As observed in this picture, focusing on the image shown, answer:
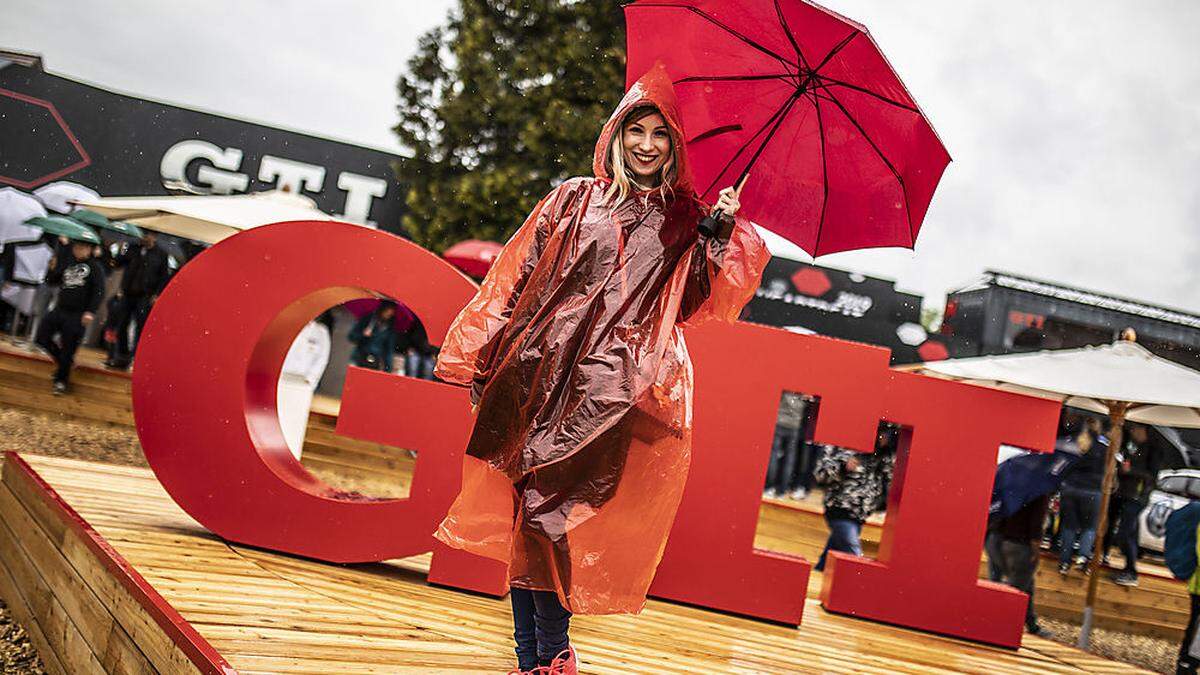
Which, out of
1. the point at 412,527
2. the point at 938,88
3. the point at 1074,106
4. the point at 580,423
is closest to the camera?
the point at 580,423

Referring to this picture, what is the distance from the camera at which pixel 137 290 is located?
1140 centimetres

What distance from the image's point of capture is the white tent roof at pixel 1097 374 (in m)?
6.20

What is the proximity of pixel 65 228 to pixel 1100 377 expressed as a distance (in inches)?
425

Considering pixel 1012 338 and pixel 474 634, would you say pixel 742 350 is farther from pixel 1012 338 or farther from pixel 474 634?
pixel 1012 338

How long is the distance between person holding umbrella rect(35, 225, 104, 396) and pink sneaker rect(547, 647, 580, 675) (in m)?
8.92

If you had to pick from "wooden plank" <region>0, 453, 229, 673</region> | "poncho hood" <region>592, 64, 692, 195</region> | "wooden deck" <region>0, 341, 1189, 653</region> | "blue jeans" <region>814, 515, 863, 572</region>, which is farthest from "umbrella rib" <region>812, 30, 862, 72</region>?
"wooden deck" <region>0, 341, 1189, 653</region>

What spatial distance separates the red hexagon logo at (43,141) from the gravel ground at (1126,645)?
15.5m

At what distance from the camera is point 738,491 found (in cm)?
505

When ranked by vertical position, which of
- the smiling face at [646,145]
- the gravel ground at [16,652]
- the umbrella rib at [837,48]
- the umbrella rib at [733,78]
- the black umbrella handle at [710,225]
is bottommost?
the gravel ground at [16,652]

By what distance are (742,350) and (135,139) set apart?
13715 millimetres

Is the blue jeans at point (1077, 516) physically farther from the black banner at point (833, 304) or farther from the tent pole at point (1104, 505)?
the black banner at point (833, 304)

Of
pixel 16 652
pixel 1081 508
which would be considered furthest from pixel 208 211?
pixel 1081 508

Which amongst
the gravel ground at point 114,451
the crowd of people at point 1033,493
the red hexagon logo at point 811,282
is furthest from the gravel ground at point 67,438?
the red hexagon logo at point 811,282

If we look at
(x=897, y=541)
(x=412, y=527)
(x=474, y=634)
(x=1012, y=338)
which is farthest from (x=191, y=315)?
(x=1012, y=338)
